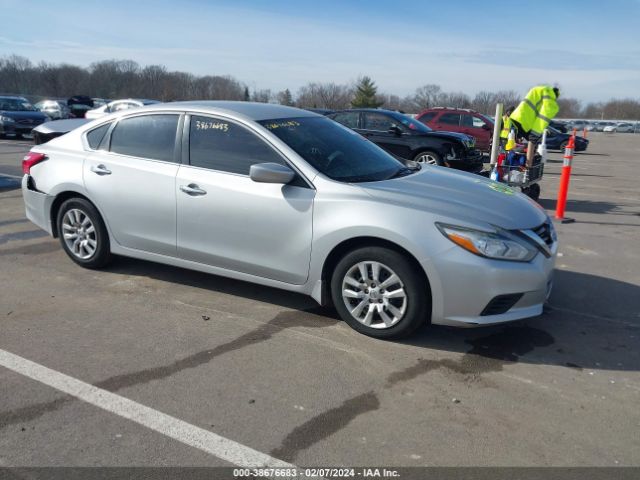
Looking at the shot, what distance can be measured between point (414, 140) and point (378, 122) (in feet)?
4.20

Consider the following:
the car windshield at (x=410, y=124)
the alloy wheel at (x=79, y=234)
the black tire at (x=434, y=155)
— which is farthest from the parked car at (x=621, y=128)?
the alloy wheel at (x=79, y=234)

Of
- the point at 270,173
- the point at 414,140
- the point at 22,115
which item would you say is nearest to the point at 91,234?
the point at 270,173

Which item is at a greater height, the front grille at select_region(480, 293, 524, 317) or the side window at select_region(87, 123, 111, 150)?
the side window at select_region(87, 123, 111, 150)

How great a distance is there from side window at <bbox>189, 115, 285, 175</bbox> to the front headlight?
1.47m

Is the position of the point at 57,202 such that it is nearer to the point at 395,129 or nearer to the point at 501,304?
the point at 501,304

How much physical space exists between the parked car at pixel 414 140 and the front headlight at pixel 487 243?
8068mm

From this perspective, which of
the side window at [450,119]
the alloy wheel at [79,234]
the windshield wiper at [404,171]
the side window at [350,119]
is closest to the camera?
the windshield wiper at [404,171]

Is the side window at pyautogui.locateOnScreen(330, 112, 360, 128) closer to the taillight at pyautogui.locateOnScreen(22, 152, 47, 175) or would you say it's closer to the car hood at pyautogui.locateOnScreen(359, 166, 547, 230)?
the taillight at pyautogui.locateOnScreen(22, 152, 47, 175)

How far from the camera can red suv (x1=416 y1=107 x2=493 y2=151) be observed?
768 inches

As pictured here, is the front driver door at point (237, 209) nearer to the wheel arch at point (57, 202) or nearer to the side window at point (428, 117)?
the wheel arch at point (57, 202)

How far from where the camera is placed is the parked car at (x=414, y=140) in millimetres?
11930

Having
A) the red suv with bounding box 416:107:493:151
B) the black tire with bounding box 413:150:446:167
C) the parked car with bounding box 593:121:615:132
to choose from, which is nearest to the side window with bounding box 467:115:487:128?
the red suv with bounding box 416:107:493:151

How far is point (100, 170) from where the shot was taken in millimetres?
5324

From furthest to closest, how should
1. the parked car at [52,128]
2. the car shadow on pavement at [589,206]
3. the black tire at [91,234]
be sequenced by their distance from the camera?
the car shadow on pavement at [589,206], the parked car at [52,128], the black tire at [91,234]
